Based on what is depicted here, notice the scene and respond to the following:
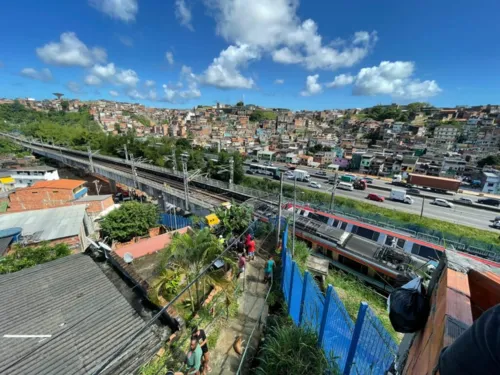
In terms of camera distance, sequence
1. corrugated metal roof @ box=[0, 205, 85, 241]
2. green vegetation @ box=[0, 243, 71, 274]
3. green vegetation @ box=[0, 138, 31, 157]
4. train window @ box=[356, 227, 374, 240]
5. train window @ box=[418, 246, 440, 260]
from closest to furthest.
Answer: 1. green vegetation @ box=[0, 243, 71, 274]
2. train window @ box=[418, 246, 440, 260]
3. corrugated metal roof @ box=[0, 205, 85, 241]
4. train window @ box=[356, 227, 374, 240]
5. green vegetation @ box=[0, 138, 31, 157]

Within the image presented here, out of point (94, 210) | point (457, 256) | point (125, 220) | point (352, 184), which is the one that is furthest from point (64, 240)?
point (352, 184)

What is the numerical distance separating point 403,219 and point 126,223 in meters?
29.4

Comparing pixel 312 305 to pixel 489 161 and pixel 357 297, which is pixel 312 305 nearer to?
pixel 357 297

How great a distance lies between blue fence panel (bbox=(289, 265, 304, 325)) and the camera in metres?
5.21

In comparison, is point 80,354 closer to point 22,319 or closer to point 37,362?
point 37,362

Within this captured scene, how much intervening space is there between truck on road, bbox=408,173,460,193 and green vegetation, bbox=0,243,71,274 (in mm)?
48532

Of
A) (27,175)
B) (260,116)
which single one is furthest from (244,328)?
(260,116)

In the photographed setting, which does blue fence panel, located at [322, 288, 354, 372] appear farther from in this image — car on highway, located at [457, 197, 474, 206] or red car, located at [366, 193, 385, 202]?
car on highway, located at [457, 197, 474, 206]

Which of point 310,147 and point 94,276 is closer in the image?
point 94,276

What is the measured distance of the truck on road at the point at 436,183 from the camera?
1419 inches

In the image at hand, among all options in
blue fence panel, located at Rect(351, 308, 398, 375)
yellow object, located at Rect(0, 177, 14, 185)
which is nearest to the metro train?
blue fence panel, located at Rect(351, 308, 398, 375)

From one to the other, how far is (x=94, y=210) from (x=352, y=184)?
3804cm

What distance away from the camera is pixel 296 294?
17.6 ft

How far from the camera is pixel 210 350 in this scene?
571cm
